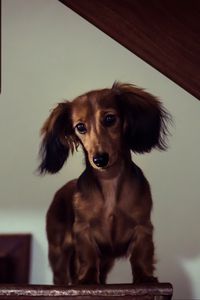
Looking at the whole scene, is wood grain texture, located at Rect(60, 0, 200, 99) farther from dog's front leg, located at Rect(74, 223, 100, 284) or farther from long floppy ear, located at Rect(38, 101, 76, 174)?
dog's front leg, located at Rect(74, 223, 100, 284)

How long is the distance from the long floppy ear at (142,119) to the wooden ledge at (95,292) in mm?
388

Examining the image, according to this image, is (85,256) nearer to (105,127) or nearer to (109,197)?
(109,197)

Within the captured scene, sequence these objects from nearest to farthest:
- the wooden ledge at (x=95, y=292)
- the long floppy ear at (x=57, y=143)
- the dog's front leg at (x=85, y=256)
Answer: the wooden ledge at (x=95, y=292), the dog's front leg at (x=85, y=256), the long floppy ear at (x=57, y=143)

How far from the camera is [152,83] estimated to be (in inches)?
58.8

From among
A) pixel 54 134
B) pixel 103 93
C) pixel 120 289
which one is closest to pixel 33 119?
pixel 54 134

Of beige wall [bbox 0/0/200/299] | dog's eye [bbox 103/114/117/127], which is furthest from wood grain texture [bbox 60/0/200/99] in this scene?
dog's eye [bbox 103/114/117/127]

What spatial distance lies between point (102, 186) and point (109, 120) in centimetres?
17

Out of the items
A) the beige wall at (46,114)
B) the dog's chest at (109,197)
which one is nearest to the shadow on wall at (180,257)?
the beige wall at (46,114)

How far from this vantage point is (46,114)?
1484mm

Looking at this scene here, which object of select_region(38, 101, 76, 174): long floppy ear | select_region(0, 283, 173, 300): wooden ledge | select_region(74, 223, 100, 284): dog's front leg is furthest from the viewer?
select_region(38, 101, 76, 174): long floppy ear

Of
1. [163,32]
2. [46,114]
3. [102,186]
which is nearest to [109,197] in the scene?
[102,186]

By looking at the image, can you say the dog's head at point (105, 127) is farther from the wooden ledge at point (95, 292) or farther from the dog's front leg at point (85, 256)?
the wooden ledge at point (95, 292)

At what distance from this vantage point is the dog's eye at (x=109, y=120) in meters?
1.40

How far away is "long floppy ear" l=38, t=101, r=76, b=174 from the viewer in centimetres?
144
